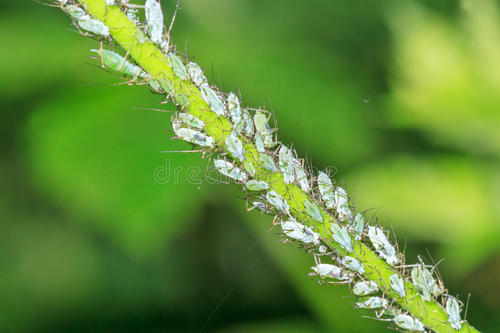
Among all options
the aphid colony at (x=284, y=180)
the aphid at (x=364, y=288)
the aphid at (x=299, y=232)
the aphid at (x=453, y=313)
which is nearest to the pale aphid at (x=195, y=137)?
the aphid colony at (x=284, y=180)

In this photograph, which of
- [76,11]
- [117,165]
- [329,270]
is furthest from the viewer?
[117,165]

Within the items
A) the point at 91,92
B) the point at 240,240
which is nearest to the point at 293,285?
the point at 240,240

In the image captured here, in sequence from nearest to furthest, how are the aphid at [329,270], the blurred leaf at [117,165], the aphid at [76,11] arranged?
the aphid at [76,11] → the aphid at [329,270] → the blurred leaf at [117,165]

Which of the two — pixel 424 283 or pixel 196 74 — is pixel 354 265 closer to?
pixel 424 283

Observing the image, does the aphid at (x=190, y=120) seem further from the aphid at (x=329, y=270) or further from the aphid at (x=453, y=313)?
the aphid at (x=453, y=313)

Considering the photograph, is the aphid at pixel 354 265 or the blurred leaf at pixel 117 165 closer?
the aphid at pixel 354 265

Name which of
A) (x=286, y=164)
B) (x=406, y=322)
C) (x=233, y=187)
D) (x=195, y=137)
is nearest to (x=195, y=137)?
(x=195, y=137)
